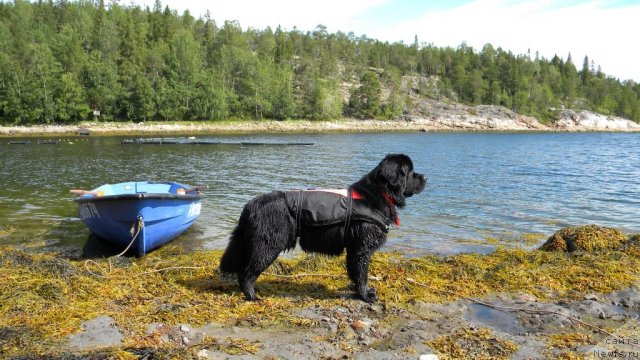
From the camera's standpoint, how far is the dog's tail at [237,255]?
645 cm

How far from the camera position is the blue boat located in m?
9.30

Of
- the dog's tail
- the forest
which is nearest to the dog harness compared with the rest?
the dog's tail

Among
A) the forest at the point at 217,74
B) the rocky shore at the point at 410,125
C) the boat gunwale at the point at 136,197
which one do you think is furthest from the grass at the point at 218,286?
the forest at the point at 217,74

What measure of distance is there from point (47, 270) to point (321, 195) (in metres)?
4.45

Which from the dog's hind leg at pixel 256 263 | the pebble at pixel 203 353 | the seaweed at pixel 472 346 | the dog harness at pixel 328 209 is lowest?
the seaweed at pixel 472 346

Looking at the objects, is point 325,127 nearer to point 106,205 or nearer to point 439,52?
point 106,205

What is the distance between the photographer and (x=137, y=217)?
9.36 metres

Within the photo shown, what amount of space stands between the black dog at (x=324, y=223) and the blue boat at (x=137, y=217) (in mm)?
3611

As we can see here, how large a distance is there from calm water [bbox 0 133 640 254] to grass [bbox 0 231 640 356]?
2444 millimetres

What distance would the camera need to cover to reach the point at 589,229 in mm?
10156

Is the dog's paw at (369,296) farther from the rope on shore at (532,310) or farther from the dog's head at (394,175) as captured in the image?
the dog's head at (394,175)

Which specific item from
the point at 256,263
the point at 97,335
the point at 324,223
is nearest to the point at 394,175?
the point at 324,223

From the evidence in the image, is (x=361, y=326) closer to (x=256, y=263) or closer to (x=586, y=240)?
(x=256, y=263)

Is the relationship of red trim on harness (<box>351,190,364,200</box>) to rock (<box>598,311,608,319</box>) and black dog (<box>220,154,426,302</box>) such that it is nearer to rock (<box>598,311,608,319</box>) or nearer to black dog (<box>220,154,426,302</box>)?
black dog (<box>220,154,426,302</box>)
